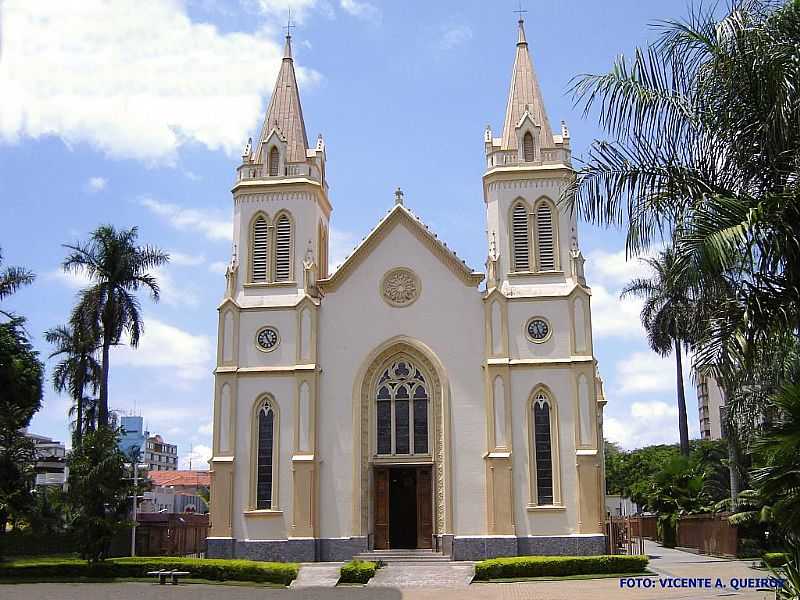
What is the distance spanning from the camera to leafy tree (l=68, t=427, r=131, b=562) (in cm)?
3019

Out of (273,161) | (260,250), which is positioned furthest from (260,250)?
(273,161)

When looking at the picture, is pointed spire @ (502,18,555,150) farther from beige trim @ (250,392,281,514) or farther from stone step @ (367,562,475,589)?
stone step @ (367,562,475,589)

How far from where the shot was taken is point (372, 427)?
34.9 m

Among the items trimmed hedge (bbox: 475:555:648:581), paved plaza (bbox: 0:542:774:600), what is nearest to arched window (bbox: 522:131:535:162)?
trimmed hedge (bbox: 475:555:648:581)

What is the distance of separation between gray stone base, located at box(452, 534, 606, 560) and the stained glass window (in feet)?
4.64

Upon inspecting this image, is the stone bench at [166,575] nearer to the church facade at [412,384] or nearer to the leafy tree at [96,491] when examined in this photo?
the leafy tree at [96,491]

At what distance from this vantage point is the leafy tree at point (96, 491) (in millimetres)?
30188

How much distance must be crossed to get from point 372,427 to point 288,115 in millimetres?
13979

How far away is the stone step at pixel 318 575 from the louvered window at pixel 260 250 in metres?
11.5

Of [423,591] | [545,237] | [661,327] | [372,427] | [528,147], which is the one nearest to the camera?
[423,591]

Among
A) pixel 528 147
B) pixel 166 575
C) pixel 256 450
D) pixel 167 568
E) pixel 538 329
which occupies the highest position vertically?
pixel 528 147

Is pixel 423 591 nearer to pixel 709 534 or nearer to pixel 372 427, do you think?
pixel 372 427

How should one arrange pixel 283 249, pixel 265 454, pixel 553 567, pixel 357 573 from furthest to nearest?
pixel 283 249 < pixel 265 454 < pixel 357 573 < pixel 553 567

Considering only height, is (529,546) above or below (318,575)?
above
